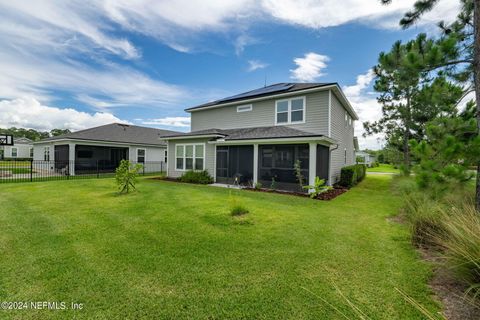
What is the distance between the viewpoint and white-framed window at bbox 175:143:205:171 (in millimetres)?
13672

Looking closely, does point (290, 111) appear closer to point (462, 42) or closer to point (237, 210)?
point (462, 42)

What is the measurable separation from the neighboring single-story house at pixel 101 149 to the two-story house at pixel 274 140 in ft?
26.6

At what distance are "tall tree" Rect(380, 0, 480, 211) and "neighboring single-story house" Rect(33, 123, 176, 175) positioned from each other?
63.9 feet

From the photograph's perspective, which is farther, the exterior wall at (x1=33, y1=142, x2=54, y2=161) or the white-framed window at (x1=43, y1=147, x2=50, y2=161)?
the white-framed window at (x1=43, y1=147, x2=50, y2=161)

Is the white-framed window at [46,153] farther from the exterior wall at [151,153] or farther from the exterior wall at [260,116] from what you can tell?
the exterior wall at [260,116]

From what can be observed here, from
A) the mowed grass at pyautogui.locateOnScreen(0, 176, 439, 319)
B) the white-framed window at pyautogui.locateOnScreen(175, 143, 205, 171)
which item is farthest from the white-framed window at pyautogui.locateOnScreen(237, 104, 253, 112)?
the mowed grass at pyautogui.locateOnScreen(0, 176, 439, 319)

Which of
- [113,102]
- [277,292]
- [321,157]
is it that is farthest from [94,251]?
[113,102]

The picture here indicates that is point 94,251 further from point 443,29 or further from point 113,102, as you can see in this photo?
point 113,102

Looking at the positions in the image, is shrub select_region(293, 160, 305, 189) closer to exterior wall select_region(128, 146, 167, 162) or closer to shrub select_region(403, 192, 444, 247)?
shrub select_region(403, 192, 444, 247)

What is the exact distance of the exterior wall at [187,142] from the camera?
13.2m

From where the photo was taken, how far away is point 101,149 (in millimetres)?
20922

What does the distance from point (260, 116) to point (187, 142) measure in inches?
210

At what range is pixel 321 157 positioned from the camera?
10797mm

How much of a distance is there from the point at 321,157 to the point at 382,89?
10873 mm
